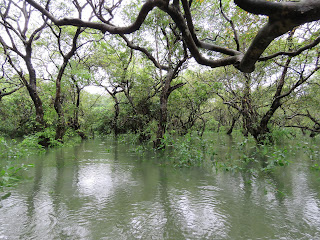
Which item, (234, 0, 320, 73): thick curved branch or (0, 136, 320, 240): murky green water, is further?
(0, 136, 320, 240): murky green water

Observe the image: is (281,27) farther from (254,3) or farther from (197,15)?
(197,15)

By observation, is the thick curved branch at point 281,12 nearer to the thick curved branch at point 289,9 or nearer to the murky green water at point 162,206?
the thick curved branch at point 289,9

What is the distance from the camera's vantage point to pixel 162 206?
339 cm

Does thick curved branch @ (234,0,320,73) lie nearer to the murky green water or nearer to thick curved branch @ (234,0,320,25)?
thick curved branch @ (234,0,320,25)

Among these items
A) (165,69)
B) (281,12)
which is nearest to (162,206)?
(281,12)

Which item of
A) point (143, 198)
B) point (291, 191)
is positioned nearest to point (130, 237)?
point (143, 198)

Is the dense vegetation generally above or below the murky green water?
above

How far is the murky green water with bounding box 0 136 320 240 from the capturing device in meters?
2.61

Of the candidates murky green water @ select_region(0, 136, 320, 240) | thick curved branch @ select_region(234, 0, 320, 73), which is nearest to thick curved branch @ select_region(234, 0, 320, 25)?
thick curved branch @ select_region(234, 0, 320, 73)

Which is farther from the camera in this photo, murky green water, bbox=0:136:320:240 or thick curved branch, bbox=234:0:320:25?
murky green water, bbox=0:136:320:240

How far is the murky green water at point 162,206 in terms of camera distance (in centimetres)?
261

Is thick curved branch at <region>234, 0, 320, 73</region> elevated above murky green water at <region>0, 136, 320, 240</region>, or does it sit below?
above

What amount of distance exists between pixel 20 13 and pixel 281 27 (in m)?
12.4

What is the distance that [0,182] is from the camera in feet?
12.6
